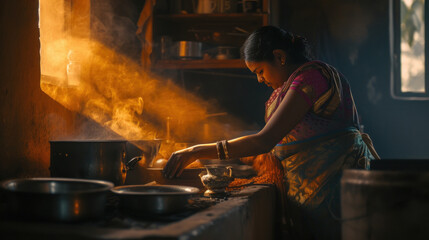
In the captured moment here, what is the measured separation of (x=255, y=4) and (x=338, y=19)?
52.6 inches

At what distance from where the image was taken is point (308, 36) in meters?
4.77

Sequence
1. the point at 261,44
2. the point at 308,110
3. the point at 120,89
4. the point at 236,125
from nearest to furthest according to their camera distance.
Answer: the point at 308,110
the point at 261,44
the point at 120,89
the point at 236,125

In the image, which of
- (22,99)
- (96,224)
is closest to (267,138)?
(96,224)

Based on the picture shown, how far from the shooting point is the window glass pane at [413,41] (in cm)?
480

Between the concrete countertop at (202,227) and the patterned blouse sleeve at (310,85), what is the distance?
1.76 ft

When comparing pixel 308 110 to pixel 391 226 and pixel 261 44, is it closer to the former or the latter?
pixel 261 44

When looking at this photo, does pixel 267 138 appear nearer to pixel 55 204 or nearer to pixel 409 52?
pixel 55 204

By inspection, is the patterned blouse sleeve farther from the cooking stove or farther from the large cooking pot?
the large cooking pot

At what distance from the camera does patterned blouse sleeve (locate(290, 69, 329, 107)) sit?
2.10 meters

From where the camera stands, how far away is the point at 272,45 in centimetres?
247

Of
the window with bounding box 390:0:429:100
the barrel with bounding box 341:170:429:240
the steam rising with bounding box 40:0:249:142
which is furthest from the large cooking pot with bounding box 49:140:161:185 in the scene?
the window with bounding box 390:0:429:100

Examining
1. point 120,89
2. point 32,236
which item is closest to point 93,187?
point 32,236

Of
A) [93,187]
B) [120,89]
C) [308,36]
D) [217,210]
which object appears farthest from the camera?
[308,36]

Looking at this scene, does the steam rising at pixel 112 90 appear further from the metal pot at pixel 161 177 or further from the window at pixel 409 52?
the window at pixel 409 52
